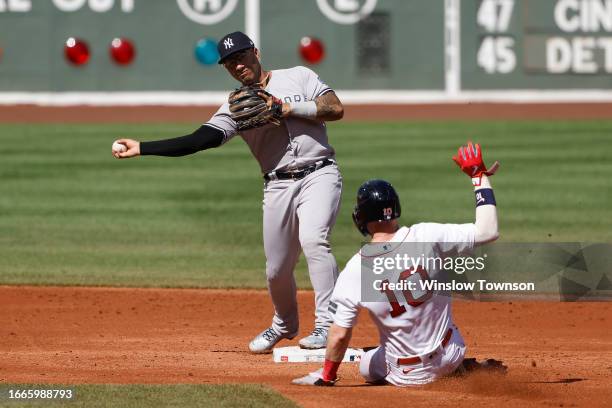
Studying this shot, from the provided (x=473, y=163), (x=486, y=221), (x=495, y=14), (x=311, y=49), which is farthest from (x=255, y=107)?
(x=495, y=14)

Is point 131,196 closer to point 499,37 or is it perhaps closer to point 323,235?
point 323,235

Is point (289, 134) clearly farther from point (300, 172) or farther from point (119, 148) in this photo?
point (119, 148)

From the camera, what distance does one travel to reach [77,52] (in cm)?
2366

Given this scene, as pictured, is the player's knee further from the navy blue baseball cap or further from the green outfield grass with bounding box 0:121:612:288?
the green outfield grass with bounding box 0:121:612:288

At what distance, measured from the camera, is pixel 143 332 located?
930 cm

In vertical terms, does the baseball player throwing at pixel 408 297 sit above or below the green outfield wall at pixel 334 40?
below

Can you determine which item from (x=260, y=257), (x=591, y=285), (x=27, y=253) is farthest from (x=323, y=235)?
(x=27, y=253)

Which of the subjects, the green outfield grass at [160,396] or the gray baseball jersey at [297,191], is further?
the gray baseball jersey at [297,191]

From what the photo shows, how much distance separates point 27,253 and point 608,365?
7101 millimetres

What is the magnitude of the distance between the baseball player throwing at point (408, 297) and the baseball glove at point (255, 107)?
1.23 metres

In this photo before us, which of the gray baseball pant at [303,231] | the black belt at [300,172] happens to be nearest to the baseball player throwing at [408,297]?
the gray baseball pant at [303,231]

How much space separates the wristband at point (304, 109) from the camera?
785 centimetres

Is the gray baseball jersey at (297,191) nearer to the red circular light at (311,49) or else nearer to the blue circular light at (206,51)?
the blue circular light at (206,51)

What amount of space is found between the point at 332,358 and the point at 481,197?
1186 mm
